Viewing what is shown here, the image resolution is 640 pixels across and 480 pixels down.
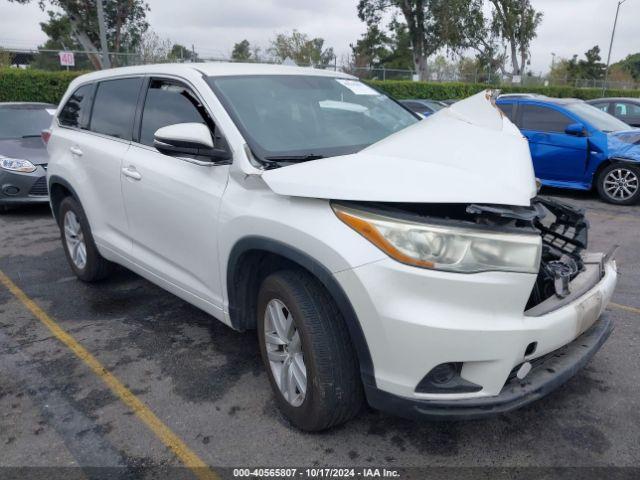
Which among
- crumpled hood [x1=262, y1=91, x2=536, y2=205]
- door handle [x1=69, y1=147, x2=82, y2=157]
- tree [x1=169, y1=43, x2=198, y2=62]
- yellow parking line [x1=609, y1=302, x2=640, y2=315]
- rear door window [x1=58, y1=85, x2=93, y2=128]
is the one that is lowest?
yellow parking line [x1=609, y1=302, x2=640, y2=315]

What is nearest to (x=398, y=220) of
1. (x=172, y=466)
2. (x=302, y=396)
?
(x=302, y=396)

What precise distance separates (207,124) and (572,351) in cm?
220

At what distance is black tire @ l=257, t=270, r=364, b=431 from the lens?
2.34 metres

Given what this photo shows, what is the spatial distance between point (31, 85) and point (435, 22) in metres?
31.0

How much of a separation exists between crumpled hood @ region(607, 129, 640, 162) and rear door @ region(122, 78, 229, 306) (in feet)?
21.9

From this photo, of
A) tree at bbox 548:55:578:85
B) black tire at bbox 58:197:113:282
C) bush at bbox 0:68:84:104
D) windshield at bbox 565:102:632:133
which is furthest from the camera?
tree at bbox 548:55:578:85

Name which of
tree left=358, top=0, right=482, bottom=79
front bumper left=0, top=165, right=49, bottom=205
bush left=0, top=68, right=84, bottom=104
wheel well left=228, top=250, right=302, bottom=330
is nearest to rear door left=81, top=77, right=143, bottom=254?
wheel well left=228, top=250, right=302, bottom=330

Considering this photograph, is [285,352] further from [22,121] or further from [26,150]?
[22,121]

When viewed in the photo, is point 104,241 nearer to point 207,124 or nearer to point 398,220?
point 207,124

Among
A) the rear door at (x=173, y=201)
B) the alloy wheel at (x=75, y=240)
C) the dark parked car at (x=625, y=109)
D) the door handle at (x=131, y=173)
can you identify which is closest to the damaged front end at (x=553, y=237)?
the rear door at (x=173, y=201)

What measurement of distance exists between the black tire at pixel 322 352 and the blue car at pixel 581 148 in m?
6.85

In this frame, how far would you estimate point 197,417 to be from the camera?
281 centimetres

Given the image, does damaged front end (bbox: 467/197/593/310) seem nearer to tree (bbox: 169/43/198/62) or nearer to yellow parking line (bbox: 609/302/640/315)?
yellow parking line (bbox: 609/302/640/315)

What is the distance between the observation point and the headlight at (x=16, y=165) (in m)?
7.24
